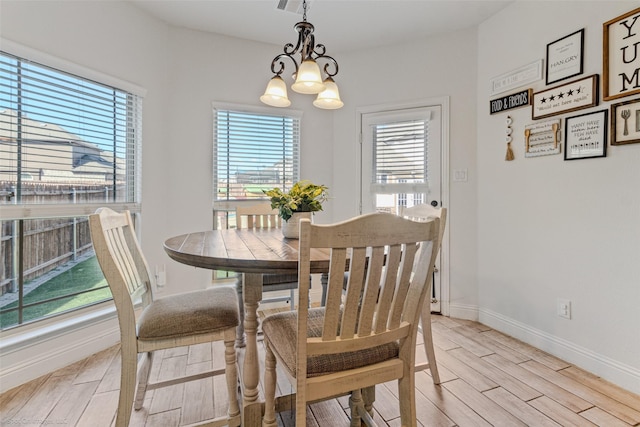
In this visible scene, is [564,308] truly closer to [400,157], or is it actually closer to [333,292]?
[400,157]

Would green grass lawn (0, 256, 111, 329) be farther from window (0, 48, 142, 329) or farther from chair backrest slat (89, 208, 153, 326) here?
chair backrest slat (89, 208, 153, 326)

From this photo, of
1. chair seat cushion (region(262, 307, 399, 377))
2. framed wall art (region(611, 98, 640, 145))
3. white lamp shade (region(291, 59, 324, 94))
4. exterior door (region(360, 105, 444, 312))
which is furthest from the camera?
exterior door (region(360, 105, 444, 312))

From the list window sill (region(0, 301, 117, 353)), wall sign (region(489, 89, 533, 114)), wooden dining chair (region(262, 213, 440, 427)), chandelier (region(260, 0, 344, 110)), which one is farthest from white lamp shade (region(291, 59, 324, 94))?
window sill (region(0, 301, 117, 353))

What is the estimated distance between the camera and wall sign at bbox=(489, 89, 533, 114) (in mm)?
2361

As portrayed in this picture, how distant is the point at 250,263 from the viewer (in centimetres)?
113

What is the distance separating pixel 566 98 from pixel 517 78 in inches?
17.6

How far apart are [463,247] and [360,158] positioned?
1.30 meters

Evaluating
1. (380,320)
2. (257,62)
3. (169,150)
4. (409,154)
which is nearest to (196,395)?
(380,320)

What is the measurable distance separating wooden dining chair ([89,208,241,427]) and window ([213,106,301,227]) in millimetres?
1500

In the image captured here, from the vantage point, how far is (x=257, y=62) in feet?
10.2

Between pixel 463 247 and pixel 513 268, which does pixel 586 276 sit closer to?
pixel 513 268

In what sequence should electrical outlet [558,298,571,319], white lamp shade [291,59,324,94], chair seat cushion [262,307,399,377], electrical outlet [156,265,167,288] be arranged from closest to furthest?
chair seat cushion [262,307,399,377], white lamp shade [291,59,324,94], electrical outlet [558,298,571,319], electrical outlet [156,265,167,288]

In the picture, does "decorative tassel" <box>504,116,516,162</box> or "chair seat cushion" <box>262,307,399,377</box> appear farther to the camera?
"decorative tassel" <box>504,116,516,162</box>

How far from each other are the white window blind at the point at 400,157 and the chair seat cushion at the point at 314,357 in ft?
6.94
